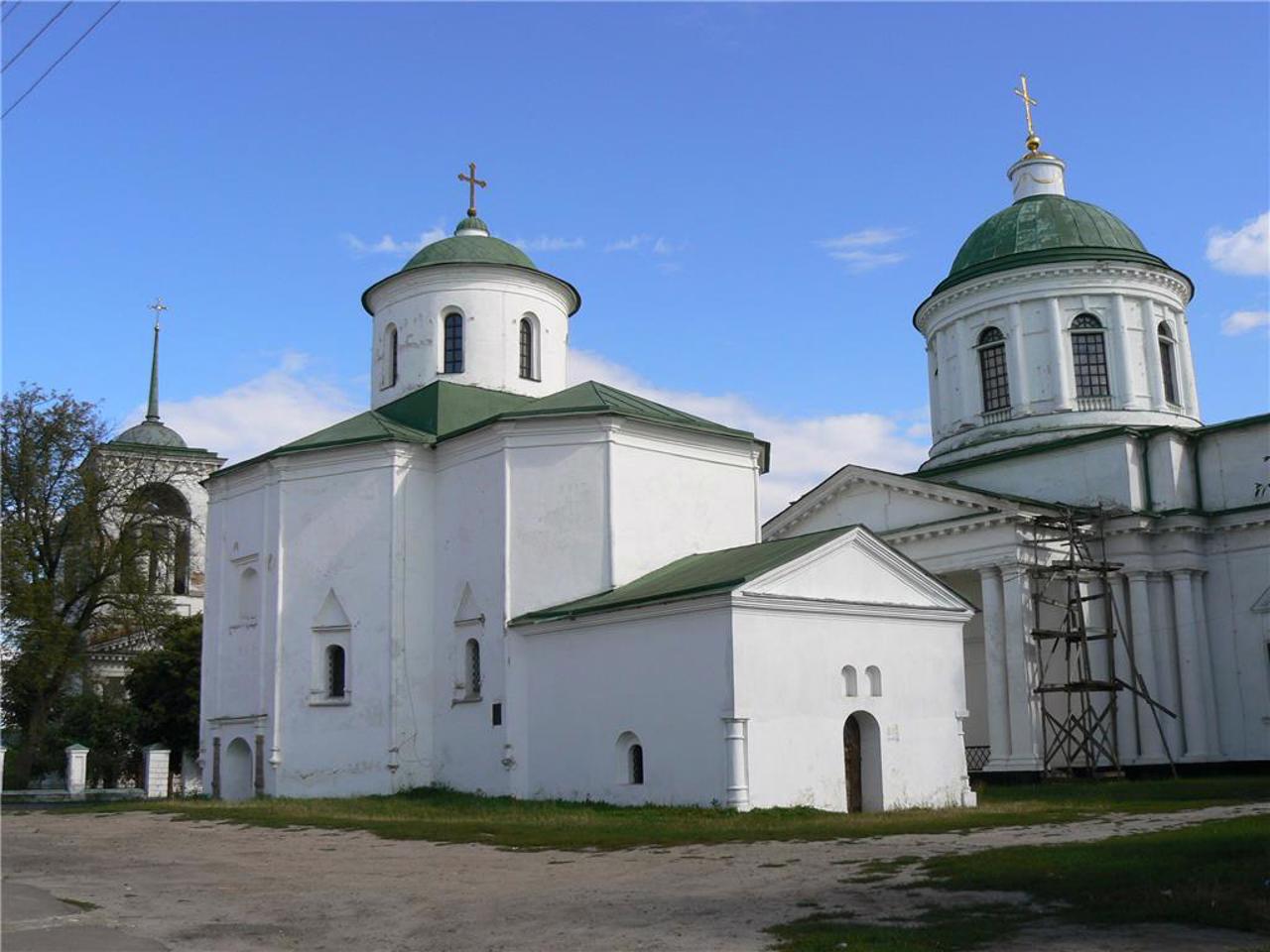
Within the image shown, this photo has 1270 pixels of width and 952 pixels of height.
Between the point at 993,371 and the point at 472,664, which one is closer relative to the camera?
the point at 472,664

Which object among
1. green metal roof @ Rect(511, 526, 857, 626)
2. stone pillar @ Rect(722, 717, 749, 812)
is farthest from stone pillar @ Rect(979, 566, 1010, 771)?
stone pillar @ Rect(722, 717, 749, 812)

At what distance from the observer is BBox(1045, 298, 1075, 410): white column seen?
3459 cm

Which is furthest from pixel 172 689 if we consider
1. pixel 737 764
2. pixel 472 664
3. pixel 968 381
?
pixel 968 381

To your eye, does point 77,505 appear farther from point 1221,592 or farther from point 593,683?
point 1221,592

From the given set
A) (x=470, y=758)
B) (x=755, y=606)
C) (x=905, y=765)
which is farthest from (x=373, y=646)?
(x=905, y=765)

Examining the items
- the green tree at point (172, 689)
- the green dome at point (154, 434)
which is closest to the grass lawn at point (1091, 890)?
the green tree at point (172, 689)

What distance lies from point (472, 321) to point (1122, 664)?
17986 millimetres

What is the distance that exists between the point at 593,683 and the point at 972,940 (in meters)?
14.2

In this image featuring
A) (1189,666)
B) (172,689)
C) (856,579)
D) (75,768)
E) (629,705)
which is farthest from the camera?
(172,689)

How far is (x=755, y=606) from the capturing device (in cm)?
2045

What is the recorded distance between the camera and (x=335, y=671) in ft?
87.7

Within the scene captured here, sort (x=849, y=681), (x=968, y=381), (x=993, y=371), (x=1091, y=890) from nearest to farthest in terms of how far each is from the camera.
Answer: (x=1091, y=890) → (x=849, y=681) → (x=993, y=371) → (x=968, y=381)

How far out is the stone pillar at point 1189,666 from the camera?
30.2m

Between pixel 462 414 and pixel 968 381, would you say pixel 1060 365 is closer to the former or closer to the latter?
pixel 968 381
